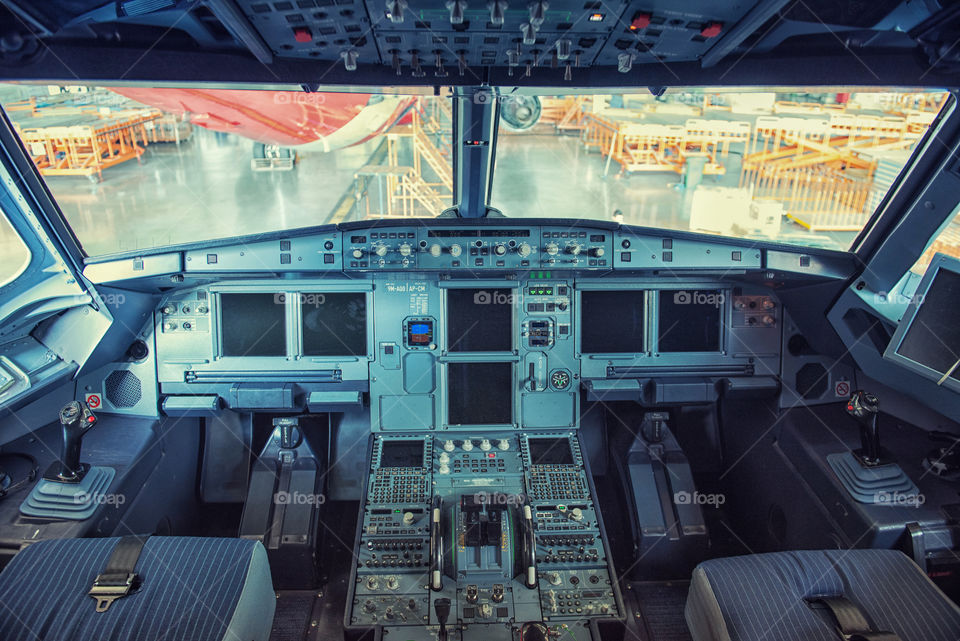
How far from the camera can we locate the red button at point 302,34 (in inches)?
73.9

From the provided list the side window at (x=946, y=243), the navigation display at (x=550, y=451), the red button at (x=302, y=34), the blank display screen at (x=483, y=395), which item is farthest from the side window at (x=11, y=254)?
the side window at (x=946, y=243)

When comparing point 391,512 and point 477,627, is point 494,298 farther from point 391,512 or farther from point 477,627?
point 477,627

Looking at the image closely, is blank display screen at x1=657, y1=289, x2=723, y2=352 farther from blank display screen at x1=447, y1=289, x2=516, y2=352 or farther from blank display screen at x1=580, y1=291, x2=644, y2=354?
blank display screen at x1=447, y1=289, x2=516, y2=352

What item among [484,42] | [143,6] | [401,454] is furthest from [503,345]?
[143,6]

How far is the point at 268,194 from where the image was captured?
5598mm

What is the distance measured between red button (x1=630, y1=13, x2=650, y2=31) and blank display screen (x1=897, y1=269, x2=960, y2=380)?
1754 millimetres

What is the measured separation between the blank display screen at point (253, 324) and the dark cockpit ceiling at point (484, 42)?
4.79 ft

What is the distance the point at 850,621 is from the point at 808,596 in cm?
15

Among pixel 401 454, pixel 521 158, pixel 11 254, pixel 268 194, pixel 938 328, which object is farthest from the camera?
pixel 268 194

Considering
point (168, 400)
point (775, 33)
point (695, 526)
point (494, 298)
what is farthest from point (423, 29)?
point (695, 526)

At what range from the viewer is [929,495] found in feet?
9.05

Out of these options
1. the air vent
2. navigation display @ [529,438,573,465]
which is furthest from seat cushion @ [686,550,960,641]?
the air vent

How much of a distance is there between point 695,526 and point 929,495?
3.42 ft

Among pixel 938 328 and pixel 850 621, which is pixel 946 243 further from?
pixel 850 621
